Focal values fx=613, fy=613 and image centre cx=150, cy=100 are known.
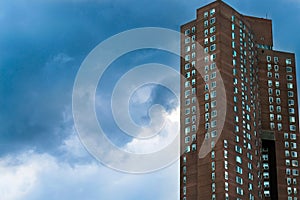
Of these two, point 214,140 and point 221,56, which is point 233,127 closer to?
point 214,140

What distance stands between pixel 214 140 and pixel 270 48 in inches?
2039

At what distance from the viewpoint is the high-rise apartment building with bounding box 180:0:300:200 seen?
143 m

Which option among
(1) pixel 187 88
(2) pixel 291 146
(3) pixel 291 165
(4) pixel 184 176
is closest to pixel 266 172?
(3) pixel 291 165

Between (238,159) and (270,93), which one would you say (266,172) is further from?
(238,159)

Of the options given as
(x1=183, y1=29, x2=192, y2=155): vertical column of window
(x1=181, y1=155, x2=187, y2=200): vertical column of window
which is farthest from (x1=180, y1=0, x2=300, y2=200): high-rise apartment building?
(x1=183, y1=29, x2=192, y2=155): vertical column of window

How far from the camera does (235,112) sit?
148750 millimetres

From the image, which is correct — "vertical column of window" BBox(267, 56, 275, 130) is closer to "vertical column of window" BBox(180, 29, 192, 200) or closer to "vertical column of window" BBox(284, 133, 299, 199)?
"vertical column of window" BBox(284, 133, 299, 199)

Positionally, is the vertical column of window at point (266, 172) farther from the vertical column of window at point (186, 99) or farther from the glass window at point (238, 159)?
the vertical column of window at point (186, 99)

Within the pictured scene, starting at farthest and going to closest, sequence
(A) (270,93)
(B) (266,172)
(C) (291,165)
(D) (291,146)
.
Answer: (A) (270,93) < (D) (291,146) < (B) (266,172) < (C) (291,165)

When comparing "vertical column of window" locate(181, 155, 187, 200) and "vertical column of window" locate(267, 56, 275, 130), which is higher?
"vertical column of window" locate(267, 56, 275, 130)

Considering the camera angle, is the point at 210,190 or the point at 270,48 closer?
the point at 210,190

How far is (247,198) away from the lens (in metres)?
141

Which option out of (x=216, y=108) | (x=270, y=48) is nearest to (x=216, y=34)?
(x=216, y=108)

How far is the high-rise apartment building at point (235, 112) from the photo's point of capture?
14262 cm
